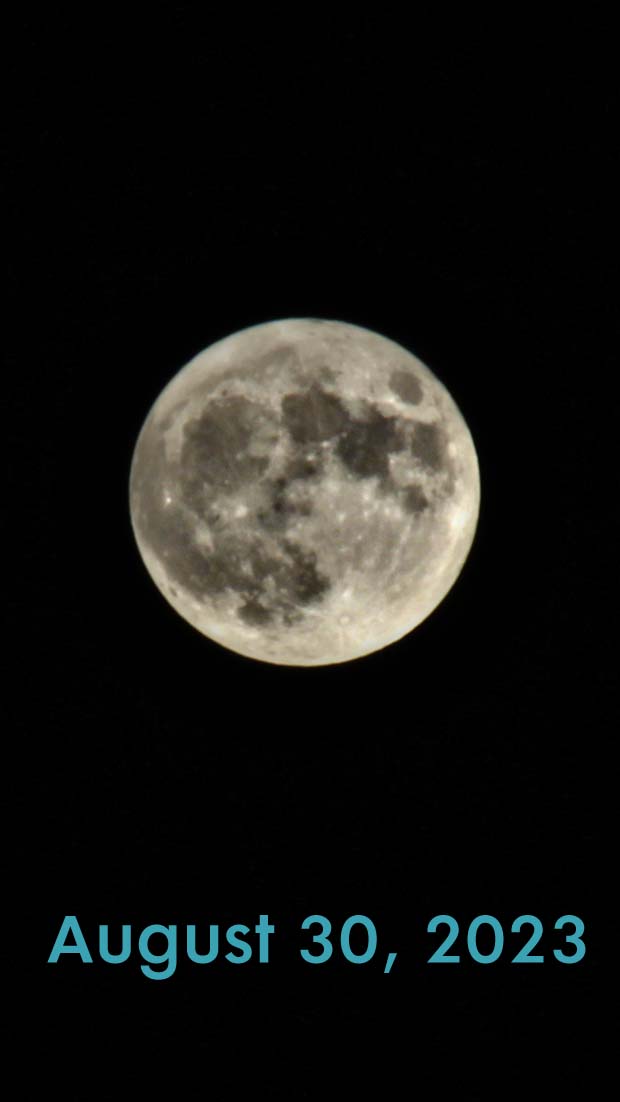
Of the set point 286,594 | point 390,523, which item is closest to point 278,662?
point 286,594

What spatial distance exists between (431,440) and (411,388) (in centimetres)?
27

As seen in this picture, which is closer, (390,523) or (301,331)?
(390,523)

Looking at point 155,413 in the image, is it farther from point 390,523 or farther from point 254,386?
point 390,523

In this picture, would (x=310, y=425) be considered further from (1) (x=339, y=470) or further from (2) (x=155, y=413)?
(2) (x=155, y=413)

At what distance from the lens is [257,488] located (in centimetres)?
518

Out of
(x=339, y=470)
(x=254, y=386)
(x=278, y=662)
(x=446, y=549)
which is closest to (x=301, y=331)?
(x=254, y=386)

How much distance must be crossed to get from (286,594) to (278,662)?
1.97 feet

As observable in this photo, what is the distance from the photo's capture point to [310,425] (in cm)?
520

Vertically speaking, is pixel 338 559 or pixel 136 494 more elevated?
pixel 136 494

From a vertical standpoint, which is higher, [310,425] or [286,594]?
[310,425]

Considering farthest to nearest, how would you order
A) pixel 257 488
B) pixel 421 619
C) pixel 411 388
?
pixel 421 619 < pixel 411 388 < pixel 257 488

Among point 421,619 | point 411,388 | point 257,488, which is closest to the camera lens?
point 257,488

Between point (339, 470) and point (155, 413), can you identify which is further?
point (155, 413)

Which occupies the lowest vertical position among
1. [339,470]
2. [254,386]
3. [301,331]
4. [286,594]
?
[286,594]
